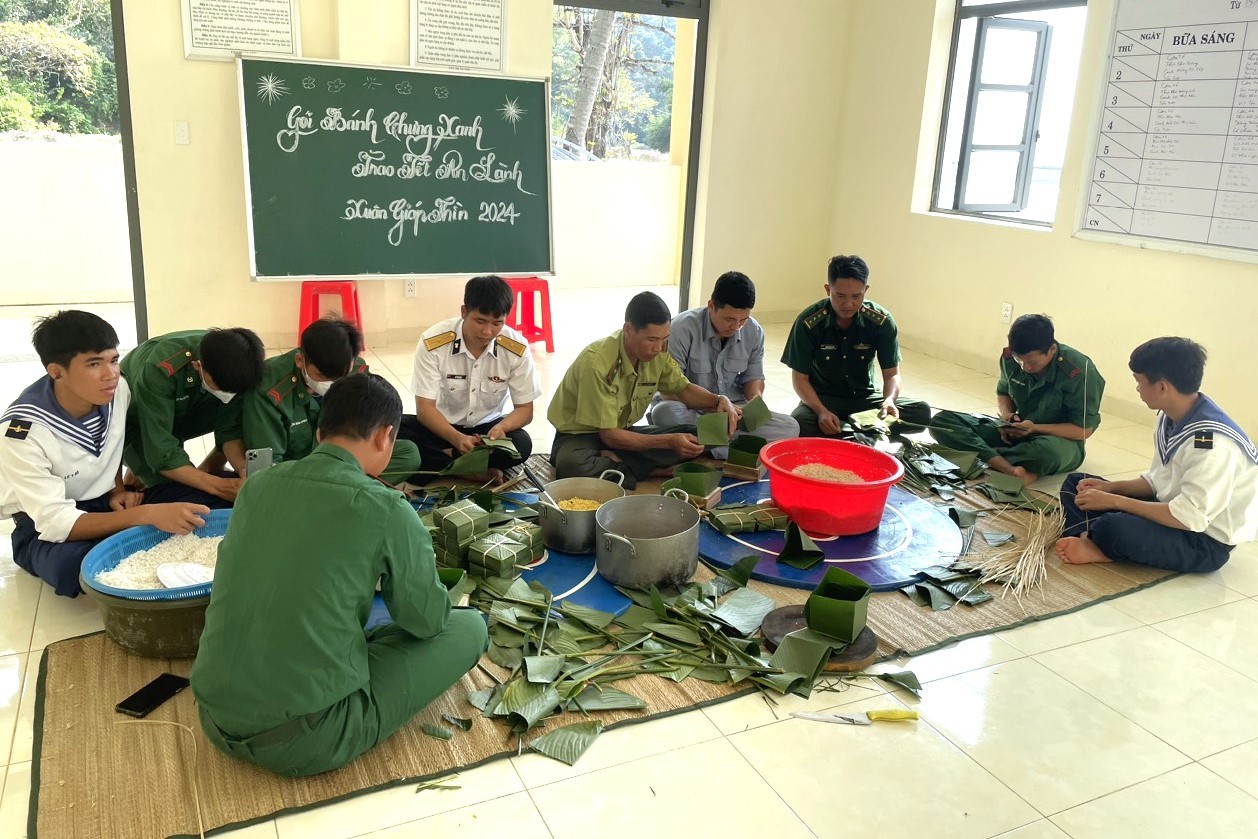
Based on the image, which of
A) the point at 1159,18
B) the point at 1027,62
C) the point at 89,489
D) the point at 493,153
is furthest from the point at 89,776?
the point at 1027,62

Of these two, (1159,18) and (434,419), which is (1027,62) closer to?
(1159,18)

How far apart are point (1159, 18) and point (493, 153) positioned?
3.75 m

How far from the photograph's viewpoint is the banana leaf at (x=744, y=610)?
2.74 metres

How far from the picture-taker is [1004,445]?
434 cm

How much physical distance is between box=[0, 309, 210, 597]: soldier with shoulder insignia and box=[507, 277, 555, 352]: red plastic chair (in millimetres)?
3458

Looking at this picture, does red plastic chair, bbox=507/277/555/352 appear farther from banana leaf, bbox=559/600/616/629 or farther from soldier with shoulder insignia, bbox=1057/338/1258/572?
soldier with shoulder insignia, bbox=1057/338/1258/572

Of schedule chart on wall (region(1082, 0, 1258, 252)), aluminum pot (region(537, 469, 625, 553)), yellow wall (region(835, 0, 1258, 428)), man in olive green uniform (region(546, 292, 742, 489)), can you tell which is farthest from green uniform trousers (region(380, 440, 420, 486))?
schedule chart on wall (region(1082, 0, 1258, 252))

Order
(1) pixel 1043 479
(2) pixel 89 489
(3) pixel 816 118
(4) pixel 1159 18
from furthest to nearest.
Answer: (3) pixel 816 118 < (4) pixel 1159 18 < (1) pixel 1043 479 < (2) pixel 89 489

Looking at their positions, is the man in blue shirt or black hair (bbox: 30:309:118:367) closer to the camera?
black hair (bbox: 30:309:118:367)

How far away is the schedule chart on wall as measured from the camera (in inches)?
180

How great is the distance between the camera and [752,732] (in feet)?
7.70

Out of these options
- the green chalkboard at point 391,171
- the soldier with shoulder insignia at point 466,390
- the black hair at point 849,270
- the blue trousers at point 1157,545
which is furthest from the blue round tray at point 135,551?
the green chalkboard at point 391,171

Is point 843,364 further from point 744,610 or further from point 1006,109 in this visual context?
point 1006,109

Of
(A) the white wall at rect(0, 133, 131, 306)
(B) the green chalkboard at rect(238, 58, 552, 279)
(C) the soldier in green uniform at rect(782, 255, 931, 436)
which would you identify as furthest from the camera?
(A) the white wall at rect(0, 133, 131, 306)
